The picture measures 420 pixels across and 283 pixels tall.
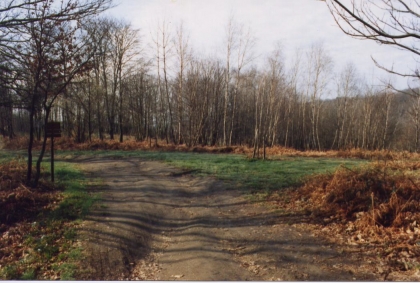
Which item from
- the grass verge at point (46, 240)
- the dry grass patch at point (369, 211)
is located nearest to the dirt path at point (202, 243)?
the grass verge at point (46, 240)

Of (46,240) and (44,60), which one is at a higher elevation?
(44,60)

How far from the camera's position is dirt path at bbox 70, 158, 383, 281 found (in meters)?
5.02

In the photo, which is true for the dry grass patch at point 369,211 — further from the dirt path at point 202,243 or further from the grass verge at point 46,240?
the grass verge at point 46,240

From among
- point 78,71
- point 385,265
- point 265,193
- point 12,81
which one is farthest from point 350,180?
Result: point 12,81

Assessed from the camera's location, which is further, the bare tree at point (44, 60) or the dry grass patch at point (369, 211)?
the bare tree at point (44, 60)

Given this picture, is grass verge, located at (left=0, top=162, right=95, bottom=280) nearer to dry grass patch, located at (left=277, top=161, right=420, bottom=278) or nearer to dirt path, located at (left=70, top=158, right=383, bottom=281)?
dirt path, located at (left=70, top=158, right=383, bottom=281)

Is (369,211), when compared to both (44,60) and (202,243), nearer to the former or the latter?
(202,243)

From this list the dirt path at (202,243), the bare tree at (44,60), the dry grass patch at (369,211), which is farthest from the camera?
the bare tree at (44,60)

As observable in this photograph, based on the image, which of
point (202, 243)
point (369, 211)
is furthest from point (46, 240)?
point (369, 211)

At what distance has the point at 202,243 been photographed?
20.7ft

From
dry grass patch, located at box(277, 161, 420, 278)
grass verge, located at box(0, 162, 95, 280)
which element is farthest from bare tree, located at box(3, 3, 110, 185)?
dry grass patch, located at box(277, 161, 420, 278)

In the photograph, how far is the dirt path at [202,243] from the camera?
5023 millimetres

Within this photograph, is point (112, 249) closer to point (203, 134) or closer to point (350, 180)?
point (350, 180)

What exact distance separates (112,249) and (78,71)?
6.96 meters
